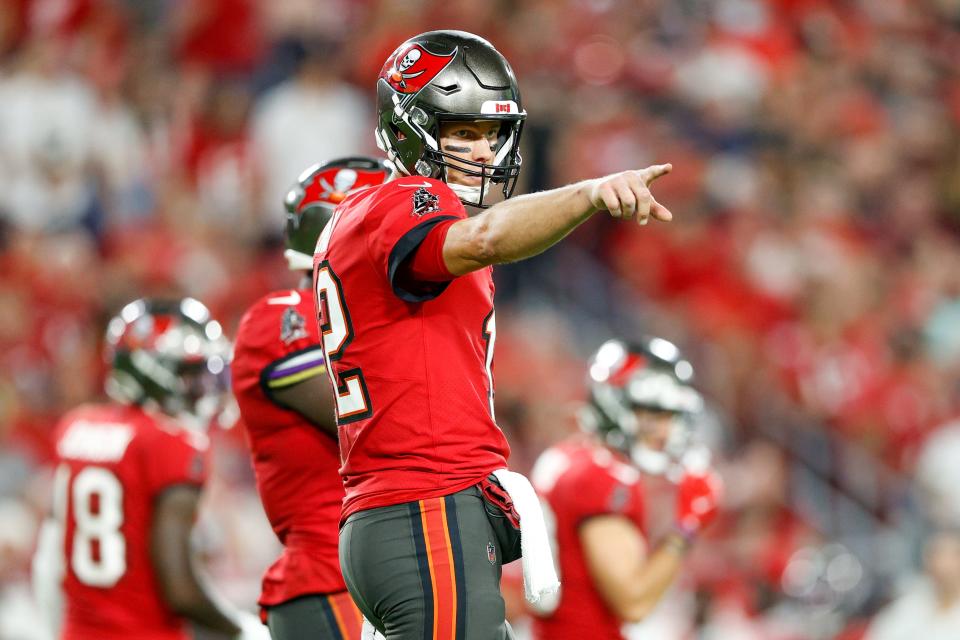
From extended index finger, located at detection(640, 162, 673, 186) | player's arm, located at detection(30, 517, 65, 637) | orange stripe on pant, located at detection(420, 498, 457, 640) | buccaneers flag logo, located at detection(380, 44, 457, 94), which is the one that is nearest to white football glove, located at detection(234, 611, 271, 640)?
player's arm, located at detection(30, 517, 65, 637)

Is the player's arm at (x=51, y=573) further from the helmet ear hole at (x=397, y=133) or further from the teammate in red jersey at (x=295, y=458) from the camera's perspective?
the helmet ear hole at (x=397, y=133)

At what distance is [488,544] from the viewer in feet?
12.5

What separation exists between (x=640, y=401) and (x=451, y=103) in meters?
2.69

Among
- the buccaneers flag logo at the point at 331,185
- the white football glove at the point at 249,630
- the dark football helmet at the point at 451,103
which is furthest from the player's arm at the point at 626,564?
the dark football helmet at the point at 451,103

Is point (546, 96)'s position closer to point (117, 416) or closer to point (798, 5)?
point (798, 5)

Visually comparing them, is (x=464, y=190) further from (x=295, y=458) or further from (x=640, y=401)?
(x=640, y=401)

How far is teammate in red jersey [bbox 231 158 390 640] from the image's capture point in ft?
15.5

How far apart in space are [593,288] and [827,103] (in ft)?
13.2

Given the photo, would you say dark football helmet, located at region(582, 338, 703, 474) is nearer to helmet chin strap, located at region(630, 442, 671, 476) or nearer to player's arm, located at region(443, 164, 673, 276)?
helmet chin strap, located at region(630, 442, 671, 476)

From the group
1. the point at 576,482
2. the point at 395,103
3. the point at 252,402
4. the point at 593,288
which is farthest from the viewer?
the point at 593,288

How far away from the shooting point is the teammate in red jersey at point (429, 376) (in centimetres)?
370

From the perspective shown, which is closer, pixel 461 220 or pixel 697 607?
pixel 461 220

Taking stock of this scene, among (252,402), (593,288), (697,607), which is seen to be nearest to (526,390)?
(593,288)

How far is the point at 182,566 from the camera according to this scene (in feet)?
18.8
